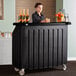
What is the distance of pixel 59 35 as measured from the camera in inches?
Result: 206

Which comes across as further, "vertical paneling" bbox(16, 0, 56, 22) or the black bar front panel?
"vertical paneling" bbox(16, 0, 56, 22)

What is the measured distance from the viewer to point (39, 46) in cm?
508

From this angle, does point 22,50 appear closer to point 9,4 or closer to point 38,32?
point 38,32

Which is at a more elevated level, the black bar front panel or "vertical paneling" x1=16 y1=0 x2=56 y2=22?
"vertical paneling" x1=16 y1=0 x2=56 y2=22

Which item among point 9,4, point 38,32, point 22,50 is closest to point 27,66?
point 22,50

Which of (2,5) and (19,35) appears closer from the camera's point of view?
(19,35)

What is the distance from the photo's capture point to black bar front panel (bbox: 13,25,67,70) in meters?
4.97

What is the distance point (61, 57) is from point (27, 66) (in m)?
0.78

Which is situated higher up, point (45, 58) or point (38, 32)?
point (38, 32)

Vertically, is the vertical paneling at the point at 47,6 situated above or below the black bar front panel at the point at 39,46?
above

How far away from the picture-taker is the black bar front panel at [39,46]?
16.3ft

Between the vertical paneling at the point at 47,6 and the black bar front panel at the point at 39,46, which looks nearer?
the black bar front panel at the point at 39,46

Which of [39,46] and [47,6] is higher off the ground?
[47,6]

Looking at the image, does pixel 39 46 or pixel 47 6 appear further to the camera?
pixel 47 6
